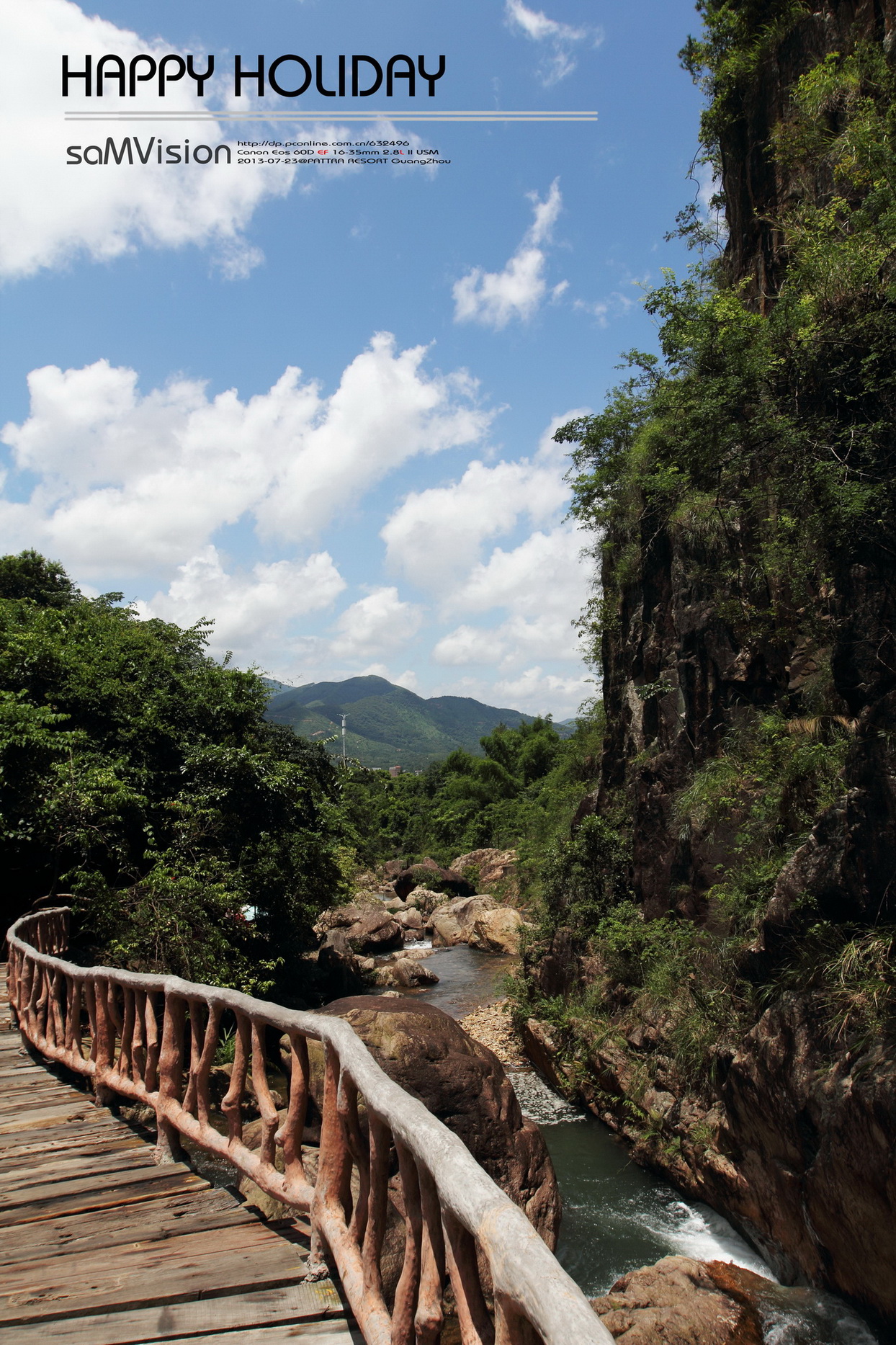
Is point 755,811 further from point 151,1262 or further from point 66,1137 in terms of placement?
point 151,1262

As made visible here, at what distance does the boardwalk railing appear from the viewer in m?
2.09

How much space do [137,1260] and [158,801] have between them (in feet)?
43.9

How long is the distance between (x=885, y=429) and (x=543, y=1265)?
10.0m

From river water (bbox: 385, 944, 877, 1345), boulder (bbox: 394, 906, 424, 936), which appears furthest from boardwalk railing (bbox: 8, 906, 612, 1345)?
boulder (bbox: 394, 906, 424, 936)

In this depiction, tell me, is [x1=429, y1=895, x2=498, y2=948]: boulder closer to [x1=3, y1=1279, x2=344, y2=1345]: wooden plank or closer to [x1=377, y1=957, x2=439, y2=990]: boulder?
[x1=377, y1=957, x2=439, y2=990]: boulder

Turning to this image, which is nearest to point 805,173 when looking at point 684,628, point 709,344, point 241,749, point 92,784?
point 709,344

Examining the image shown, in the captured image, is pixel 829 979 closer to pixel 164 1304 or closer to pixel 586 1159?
pixel 586 1159

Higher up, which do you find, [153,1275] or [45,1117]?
[153,1275]

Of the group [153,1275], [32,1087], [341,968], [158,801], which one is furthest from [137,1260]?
[341,968]

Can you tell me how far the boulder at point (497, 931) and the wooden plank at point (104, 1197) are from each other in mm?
24235

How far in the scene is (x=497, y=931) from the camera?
29406mm

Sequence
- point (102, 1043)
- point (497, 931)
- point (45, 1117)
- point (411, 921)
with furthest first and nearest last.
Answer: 1. point (411, 921)
2. point (497, 931)
3. point (102, 1043)
4. point (45, 1117)

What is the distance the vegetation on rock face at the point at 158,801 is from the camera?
1239cm

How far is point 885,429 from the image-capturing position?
9.24 m
